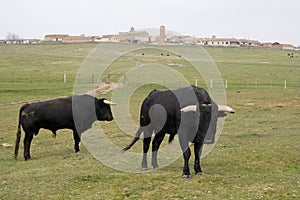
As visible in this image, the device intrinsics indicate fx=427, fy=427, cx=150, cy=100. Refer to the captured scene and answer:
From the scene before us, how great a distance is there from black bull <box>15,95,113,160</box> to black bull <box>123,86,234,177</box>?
5.31m

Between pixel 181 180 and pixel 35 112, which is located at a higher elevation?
pixel 35 112

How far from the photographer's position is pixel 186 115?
13.0 meters

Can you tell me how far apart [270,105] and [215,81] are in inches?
1005

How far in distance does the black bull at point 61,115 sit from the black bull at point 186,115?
531 centimetres

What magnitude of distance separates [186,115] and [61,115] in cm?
740

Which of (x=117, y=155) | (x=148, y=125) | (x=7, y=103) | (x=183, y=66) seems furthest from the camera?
(x=183, y=66)

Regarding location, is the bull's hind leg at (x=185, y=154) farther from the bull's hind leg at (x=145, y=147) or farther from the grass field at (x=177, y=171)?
the bull's hind leg at (x=145, y=147)

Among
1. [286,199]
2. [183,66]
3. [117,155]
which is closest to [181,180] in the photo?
[286,199]

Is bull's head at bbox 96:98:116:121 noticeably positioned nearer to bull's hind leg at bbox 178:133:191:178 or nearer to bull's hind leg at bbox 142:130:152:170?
bull's hind leg at bbox 142:130:152:170

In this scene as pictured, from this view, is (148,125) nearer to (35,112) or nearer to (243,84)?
(35,112)

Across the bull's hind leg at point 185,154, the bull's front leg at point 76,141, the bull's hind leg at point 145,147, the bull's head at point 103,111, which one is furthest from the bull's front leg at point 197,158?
the bull's head at point 103,111

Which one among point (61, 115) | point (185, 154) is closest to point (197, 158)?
point (185, 154)

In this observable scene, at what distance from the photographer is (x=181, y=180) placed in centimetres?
1261

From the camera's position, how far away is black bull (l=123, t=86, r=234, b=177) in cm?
1291
